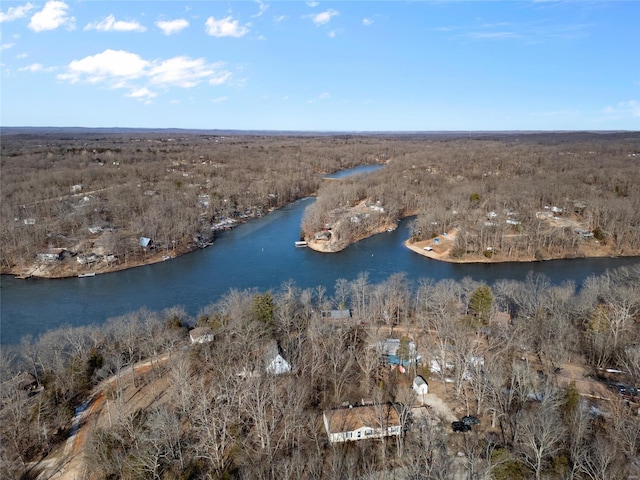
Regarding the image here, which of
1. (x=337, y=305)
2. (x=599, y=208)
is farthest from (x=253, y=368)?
(x=599, y=208)

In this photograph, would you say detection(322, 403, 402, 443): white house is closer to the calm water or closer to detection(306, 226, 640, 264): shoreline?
the calm water

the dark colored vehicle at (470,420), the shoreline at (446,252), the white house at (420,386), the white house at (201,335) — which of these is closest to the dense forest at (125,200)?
the shoreline at (446,252)

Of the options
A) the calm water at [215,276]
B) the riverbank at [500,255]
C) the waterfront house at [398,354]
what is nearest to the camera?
the waterfront house at [398,354]

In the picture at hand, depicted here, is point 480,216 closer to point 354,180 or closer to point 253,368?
point 354,180

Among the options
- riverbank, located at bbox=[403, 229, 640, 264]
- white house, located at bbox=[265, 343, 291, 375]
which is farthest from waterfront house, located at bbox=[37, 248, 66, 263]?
riverbank, located at bbox=[403, 229, 640, 264]

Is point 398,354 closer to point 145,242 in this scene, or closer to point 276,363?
point 276,363

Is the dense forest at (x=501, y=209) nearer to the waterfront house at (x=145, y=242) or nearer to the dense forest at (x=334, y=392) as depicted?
the waterfront house at (x=145, y=242)
